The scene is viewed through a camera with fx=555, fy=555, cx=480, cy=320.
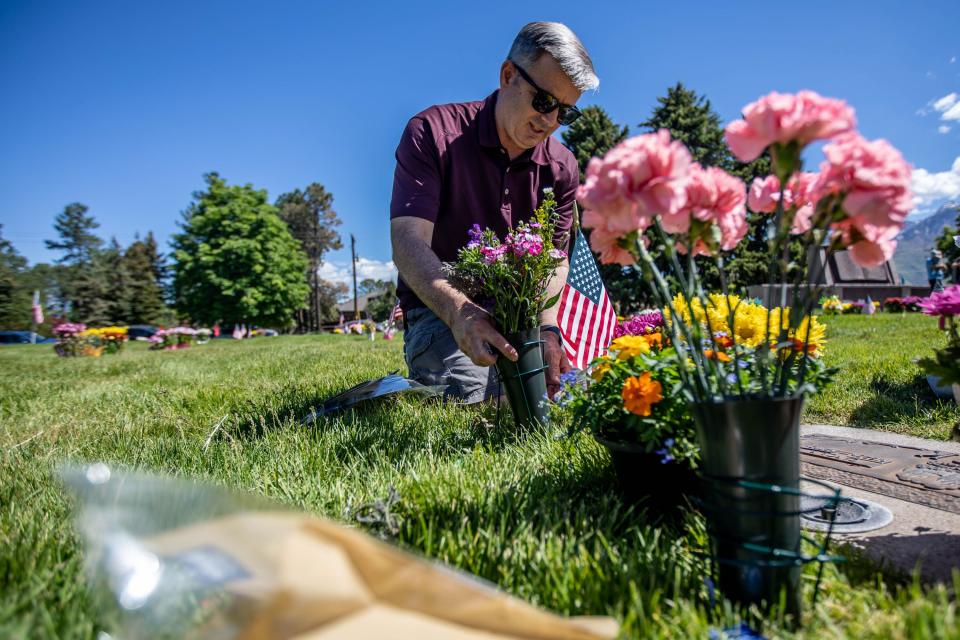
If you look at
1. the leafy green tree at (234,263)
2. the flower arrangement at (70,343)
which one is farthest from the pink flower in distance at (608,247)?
the leafy green tree at (234,263)

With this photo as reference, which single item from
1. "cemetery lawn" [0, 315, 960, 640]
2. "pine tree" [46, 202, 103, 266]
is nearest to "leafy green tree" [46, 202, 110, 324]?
"pine tree" [46, 202, 103, 266]

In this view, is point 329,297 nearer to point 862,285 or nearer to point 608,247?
point 862,285

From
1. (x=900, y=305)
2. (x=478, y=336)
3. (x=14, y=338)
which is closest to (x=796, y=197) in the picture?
(x=478, y=336)

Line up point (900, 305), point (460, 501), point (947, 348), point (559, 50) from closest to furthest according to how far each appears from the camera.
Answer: point (947, 348)
point (460, 501)
point (559, 50)
point (900, 305)

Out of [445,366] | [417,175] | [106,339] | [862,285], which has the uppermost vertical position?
[862,285]

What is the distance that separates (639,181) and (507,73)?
2.46 m

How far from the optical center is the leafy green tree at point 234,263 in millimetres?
37000

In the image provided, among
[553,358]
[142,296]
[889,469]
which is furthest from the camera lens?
[142,296]

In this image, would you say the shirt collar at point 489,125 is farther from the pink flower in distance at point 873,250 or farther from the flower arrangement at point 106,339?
the flower arrangement at point 106,339

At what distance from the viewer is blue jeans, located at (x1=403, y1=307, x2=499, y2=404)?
3615 mm

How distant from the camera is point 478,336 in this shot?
249 centimetres

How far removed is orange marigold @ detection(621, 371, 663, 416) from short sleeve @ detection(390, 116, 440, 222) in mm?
1835

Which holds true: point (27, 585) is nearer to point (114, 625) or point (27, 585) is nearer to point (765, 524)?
point (114, 625)

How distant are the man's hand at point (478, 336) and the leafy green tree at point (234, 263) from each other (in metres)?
37.4
